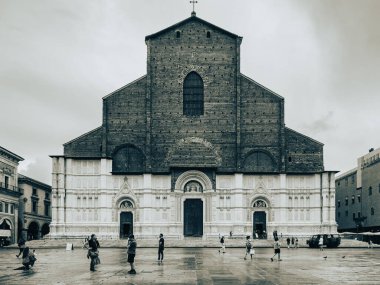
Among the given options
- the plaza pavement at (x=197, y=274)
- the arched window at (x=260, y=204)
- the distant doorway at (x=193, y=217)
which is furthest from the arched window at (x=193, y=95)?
the plaza pavement at (x=197, y=274)

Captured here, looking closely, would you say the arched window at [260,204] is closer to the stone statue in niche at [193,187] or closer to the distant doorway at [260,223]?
the distant doorway at [260,223]

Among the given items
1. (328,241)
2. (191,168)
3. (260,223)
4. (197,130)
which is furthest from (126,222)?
(328,241)

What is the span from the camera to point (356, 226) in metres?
77.3

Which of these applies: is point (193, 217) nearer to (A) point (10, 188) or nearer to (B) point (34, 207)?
(A) point (10, 188)

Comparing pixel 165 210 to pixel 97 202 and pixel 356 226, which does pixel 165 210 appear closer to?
pixel 97 202

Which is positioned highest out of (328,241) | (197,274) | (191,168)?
(191,168)

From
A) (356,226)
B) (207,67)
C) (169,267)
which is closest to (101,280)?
(169,267)

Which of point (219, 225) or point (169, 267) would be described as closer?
point (169, 267)

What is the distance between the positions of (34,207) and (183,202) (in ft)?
81.7

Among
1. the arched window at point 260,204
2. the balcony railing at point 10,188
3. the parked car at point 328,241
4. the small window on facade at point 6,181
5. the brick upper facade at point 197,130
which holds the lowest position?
the parked car at point 328,241

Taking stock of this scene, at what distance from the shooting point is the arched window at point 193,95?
60188 mm

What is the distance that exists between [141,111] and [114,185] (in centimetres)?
792

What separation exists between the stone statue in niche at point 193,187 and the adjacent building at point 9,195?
19.3m

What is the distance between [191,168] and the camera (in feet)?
193
